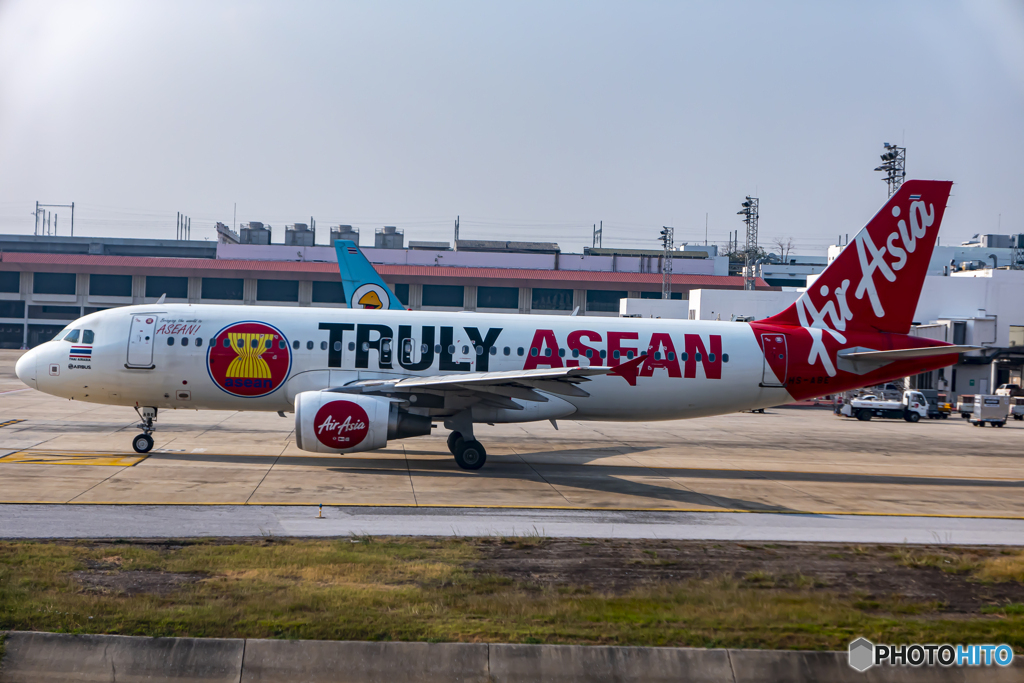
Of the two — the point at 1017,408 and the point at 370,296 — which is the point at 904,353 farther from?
the point at 1017,408

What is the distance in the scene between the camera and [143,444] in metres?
21.6

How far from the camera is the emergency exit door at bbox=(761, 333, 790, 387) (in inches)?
933

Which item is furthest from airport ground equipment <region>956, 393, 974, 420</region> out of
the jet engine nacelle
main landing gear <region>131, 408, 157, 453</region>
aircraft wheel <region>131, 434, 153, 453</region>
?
aircraft wheel <region>131, 434, 153, 453</region>

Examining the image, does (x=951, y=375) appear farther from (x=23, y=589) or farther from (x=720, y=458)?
(x=23, y=589)

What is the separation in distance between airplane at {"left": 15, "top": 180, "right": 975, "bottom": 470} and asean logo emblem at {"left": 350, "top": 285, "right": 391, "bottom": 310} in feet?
64.3

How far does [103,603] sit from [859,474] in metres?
21.4

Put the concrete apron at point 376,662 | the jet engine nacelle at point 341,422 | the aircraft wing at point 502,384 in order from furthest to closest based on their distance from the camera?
1. the jet engine nacelle at point 341,422
2. the aircraft wing at point 502,384
3. the concrete apron at point 376,662

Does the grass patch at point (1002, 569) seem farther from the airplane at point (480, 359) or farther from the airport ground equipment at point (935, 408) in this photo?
the airport ground equipment at point (935, 408)

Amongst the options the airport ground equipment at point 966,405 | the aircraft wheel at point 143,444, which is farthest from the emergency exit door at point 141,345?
the airport ground equipment at point 966,405

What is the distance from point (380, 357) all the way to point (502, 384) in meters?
4.29

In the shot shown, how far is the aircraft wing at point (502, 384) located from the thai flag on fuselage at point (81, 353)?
6.90 metres

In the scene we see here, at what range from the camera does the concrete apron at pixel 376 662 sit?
805 centimetres

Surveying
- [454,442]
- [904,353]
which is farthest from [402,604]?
[904,353]

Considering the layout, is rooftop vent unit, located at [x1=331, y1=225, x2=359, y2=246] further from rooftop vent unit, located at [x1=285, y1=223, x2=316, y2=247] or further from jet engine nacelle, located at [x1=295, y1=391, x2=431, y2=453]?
jet engine nacelle, located at [x1=295, y1=391, x2=431, y2=453]
